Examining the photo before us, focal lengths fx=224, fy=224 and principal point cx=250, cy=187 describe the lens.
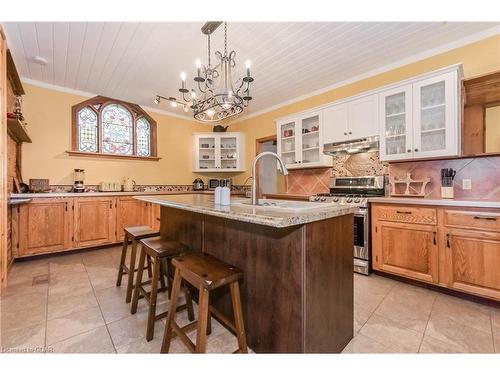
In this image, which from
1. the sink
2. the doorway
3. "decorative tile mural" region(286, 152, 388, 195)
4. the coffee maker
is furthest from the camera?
the doorway

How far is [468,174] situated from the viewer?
8.04 feet

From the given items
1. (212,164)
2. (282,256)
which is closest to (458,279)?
(282,256)

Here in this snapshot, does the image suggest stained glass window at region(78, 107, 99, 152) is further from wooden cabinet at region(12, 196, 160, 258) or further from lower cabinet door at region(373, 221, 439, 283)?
lower cabinet door at region(373, 221, 439, 283)

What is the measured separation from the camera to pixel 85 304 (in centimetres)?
200

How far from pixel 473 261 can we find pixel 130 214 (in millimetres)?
4498

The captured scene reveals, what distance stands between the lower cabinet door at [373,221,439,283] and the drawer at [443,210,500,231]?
17 cm

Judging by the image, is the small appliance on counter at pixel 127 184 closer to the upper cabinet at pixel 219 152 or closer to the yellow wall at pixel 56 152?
the yellow wall at pixel 56 152

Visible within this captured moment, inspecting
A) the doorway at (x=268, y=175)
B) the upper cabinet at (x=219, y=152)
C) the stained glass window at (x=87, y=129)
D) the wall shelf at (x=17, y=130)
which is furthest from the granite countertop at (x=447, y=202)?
the stained glass window at (x=87, y=129)

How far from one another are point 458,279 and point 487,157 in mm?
1312

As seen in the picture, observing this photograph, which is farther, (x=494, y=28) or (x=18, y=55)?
(x=18, y=55)

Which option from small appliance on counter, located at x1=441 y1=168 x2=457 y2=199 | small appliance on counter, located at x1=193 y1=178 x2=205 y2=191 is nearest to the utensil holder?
small appliance on counter, located at x1=441 y1=168 x2=457 y2=199

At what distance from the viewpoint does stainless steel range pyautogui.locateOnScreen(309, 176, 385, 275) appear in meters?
Result: 2.65

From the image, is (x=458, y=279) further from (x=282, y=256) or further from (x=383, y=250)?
(x=282, y=256)

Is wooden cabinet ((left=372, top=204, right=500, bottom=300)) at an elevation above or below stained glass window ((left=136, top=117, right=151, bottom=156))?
below
